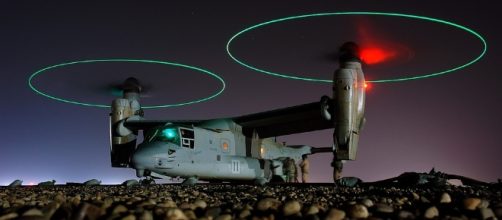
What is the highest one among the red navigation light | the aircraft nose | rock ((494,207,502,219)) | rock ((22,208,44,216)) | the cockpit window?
the red navigation light

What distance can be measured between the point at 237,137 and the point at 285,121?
2.25m

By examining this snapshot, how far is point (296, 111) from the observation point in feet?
59.0

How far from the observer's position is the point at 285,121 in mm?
18906

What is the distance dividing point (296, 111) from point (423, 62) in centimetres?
535

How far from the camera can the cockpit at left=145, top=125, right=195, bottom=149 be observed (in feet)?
51.7

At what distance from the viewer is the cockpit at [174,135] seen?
51.7ft

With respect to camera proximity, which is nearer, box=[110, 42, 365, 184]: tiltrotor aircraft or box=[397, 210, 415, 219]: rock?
box=[397, 210, 415, 219]: rock

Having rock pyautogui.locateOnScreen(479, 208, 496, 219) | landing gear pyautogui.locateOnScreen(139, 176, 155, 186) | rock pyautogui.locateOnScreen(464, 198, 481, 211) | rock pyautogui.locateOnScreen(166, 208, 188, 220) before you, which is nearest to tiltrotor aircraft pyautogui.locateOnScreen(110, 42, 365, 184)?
landing gear pyautogui.locateOnScreen(139, 176, 155, 186)

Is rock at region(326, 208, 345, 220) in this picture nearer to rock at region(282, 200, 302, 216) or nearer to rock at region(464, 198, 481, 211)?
rock at region(282, 200, 302, 216)

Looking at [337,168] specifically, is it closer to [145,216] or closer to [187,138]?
[187,138]

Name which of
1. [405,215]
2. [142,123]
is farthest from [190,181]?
[405,215]

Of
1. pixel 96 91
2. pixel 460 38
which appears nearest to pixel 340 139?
pixel 460 38

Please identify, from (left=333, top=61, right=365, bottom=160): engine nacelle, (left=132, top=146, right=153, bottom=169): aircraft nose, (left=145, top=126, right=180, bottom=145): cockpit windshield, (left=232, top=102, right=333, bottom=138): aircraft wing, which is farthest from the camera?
(left=232, top=102, right=333, bottom=138): aircraft wing

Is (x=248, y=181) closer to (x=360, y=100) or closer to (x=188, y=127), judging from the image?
(x=188, y=127)
